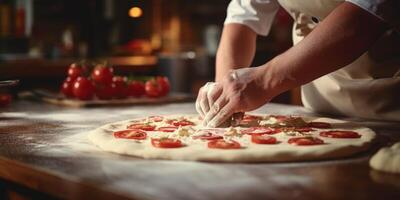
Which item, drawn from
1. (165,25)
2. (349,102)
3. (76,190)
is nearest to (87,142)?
(76,190)

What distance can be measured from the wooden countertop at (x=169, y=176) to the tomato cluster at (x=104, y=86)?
2.89 ft

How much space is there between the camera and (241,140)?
1.38m

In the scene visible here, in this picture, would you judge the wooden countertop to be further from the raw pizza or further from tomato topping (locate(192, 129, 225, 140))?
tomato topping (locate(192, 129, 225, 140))

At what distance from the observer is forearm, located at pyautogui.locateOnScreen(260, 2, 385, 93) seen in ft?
4.71

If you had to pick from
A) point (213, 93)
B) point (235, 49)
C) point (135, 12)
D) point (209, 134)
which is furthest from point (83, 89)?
point (135, 12)

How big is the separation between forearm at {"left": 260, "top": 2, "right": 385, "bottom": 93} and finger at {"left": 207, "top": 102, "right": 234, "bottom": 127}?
0.15m

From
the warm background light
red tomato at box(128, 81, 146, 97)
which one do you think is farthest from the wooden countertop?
the warm background light

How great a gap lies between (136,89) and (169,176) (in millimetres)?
1479

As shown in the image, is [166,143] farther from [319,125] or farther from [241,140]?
[319,125]

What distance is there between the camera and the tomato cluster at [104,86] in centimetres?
237

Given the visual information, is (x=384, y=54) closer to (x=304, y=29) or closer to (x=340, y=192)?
(x=304, y=29)

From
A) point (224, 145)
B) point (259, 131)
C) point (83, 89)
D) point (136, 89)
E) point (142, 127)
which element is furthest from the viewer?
point (136, 89)

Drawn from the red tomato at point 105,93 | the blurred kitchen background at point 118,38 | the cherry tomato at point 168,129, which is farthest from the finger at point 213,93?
the blurred kitchen background at point 118,38

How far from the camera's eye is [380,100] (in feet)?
6.02
